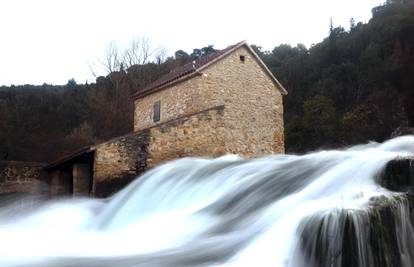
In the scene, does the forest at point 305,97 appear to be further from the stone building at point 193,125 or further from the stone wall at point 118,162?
the stone wall at point 118,162

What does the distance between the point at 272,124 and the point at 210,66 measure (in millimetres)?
3399

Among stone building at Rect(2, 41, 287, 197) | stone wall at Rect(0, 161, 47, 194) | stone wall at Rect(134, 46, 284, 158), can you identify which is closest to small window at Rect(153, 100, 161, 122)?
stone building at Rect(2, 41, 287, 197)

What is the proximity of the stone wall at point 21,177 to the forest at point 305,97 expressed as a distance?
8190 mm

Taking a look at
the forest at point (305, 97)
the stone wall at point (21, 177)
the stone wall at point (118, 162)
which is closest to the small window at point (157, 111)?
the stone wall at point (21, 177)

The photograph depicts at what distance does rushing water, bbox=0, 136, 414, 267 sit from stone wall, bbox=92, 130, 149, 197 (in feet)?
2.03

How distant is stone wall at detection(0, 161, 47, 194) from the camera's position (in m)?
15.3

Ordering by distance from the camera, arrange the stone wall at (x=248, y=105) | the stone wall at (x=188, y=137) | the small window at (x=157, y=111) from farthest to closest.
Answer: the small window at (x=157, y=111) < the stone wall at (x=248, y=105) < the stone wall at (x=188, y=137)

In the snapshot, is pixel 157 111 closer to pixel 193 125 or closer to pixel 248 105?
pixel 248 105

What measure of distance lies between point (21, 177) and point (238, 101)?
760 centimetres

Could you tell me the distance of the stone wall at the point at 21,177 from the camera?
1526 centimetres

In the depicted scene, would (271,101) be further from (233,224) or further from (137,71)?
(137,71)

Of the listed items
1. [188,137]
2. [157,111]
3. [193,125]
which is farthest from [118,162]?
[157,111]

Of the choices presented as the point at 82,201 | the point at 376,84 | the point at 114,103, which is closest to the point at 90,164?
the point at 82,201

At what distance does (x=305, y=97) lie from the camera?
39031 millimetres
